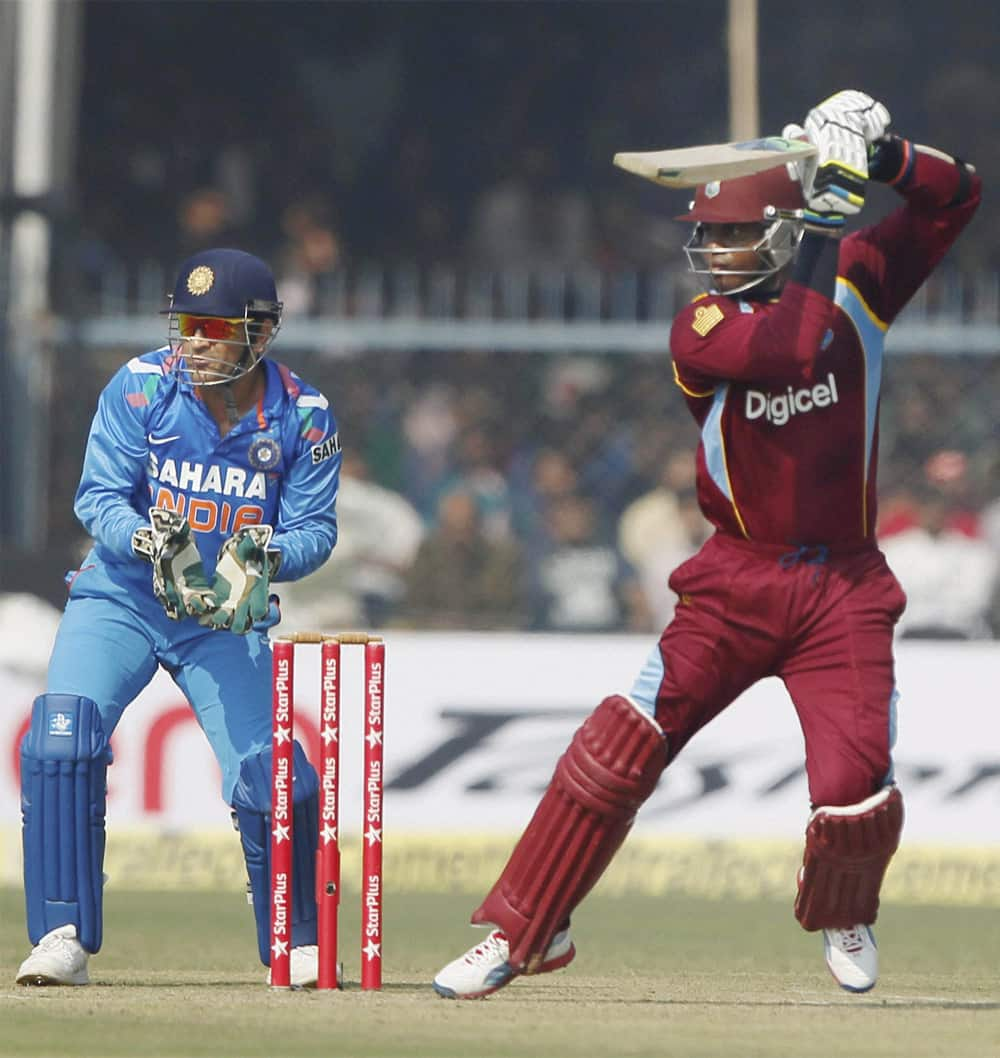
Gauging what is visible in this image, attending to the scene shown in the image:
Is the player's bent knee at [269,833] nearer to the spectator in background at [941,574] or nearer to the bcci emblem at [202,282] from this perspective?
the bcci emblem at [202,282]

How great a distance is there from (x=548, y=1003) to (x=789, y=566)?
3.85 ft

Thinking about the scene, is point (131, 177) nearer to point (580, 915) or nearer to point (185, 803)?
point (185, 803)

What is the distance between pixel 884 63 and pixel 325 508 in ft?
33.9

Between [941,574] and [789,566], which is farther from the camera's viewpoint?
[941,574]

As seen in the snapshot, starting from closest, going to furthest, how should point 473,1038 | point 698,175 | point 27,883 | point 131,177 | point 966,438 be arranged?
point 473,1038, point 698,175, point 27,883, point 966,438, point 131,177

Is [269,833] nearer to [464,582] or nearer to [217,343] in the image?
[217,343]

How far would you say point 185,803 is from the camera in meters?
9.94

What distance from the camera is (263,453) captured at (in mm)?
6277

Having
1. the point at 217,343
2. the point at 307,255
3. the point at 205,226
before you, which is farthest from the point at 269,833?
the point at 205,226

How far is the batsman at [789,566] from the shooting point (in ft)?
19.1

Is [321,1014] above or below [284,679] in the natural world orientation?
below

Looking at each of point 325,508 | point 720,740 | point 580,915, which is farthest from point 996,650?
point 325,508

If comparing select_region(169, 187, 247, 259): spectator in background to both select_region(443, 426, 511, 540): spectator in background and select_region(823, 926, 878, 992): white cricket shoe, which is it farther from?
select_region(823, 926, 878, 992): white cricket shoe

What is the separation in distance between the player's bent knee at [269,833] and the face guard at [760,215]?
5.25 feet
